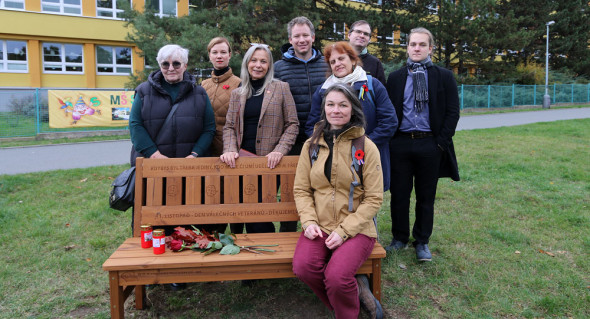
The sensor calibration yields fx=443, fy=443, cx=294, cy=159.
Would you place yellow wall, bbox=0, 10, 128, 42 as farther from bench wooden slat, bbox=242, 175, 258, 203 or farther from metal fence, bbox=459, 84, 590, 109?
bench wooden slat, bbox=242, 175, 258, 203

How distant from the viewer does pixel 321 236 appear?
3.11 meters

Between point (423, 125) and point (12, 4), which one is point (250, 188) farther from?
point (12, 4)

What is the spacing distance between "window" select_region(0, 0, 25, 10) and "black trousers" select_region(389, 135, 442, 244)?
27609 mm

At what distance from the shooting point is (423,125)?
13.2ft

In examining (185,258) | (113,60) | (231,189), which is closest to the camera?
(185,258)

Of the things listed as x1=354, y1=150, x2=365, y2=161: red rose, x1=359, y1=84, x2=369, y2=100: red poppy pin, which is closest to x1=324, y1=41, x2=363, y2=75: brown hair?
x1=359, y1=84, x2=369, y2=100: red poppy pin

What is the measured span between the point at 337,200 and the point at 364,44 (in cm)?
180

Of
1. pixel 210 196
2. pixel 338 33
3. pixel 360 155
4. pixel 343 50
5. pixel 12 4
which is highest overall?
pixel 12 4

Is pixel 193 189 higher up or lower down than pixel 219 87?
lower down

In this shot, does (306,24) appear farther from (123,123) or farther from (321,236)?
(123,123)

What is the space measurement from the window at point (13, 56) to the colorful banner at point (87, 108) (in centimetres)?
1381

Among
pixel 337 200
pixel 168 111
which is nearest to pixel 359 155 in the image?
pixel 337 200

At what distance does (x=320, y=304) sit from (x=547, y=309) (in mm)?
1705

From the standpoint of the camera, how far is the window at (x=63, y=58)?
26344 mm
